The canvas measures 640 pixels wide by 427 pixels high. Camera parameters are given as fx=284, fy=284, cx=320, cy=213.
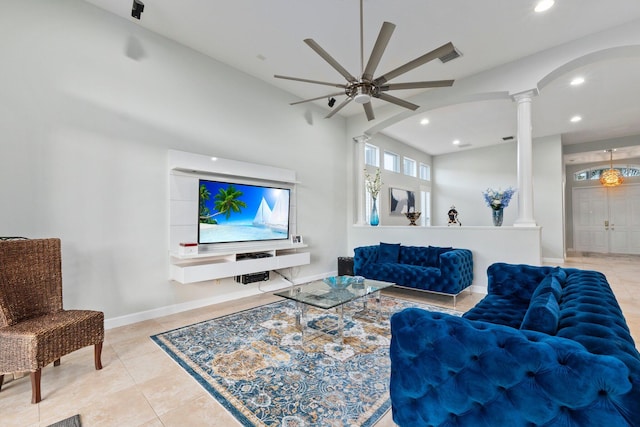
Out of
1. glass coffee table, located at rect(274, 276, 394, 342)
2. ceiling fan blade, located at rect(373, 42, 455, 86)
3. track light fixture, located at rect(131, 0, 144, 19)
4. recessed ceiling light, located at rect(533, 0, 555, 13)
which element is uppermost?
recessed ceiling light, located at rect(533, 0, 555, 13)

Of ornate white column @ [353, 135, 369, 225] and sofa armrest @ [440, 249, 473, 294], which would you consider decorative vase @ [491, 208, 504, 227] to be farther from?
ornate white column @ [353, 135, 369, 225]

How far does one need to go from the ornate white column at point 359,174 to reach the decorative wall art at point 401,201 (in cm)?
206

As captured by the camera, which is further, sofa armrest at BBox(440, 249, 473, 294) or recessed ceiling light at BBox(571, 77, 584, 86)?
recessed ceiling light at BBox(571, 77, 584, 86)

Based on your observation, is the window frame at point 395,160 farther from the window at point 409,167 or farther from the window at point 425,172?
the window at point 425,172

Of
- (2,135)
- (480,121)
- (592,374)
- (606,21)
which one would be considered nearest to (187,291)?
(2,135)

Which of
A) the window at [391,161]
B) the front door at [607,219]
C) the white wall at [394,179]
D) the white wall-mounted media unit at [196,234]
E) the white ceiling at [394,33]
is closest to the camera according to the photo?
the white ceiling at [394,33]

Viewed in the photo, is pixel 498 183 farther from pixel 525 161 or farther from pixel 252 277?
pixel 252 277

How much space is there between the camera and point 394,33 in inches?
141

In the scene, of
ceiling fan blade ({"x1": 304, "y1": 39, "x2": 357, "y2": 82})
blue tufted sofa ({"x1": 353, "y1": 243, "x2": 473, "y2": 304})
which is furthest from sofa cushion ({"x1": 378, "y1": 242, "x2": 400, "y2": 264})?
ceiling fan blade ({"x1": 304, "y1": 39, "x2": 357, "y2": 82})

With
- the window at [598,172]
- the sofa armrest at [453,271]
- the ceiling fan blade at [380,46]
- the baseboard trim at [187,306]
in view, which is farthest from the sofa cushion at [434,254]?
the window at [598,172]

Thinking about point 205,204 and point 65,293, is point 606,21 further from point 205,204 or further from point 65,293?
point 65,293

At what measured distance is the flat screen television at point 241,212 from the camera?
3.93m

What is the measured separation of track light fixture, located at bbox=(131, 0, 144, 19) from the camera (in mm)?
3002

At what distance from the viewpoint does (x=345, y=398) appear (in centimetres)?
192
